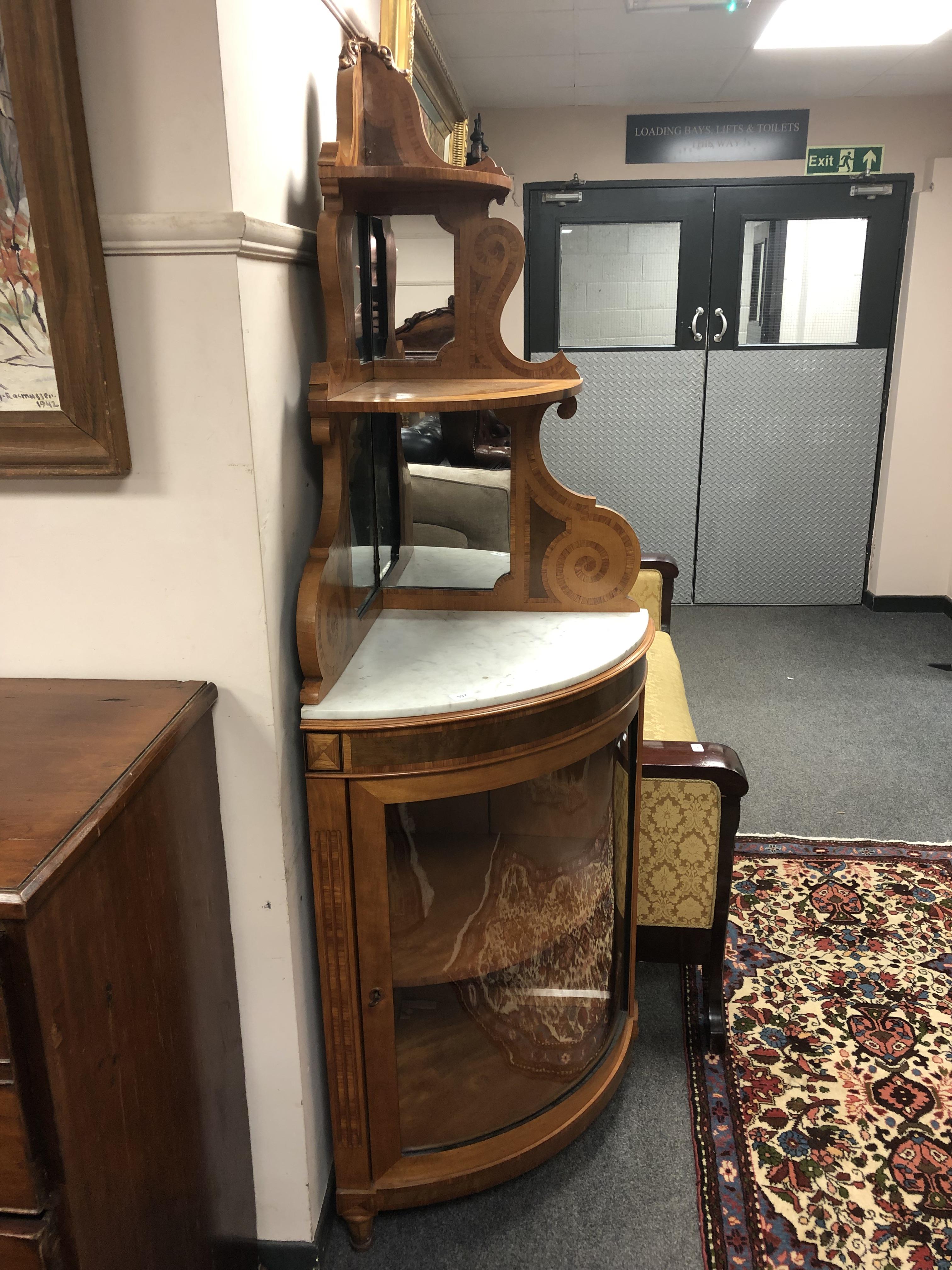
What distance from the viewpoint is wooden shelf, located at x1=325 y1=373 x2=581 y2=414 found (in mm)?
1349

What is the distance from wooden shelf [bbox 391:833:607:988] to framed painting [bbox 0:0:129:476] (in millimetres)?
738

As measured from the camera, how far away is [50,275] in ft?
3.72

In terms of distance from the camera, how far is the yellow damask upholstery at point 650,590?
3078 mm

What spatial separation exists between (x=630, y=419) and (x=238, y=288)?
380 cm

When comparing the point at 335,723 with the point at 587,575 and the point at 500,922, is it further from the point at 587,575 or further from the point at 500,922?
the point at 587,575

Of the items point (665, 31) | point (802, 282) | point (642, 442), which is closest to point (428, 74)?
point (665, 31)

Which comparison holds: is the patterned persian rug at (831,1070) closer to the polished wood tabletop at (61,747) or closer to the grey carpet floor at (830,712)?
the grey carpet floor at (830,712)

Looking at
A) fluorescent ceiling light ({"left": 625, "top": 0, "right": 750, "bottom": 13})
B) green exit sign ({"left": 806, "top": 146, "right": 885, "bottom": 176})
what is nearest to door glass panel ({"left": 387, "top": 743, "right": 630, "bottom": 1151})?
fluorescent ceiling light ({"left": 625, "top": 0, "right": 750, "bottom": 13})

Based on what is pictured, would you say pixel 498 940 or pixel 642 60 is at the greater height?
pixel 642 60

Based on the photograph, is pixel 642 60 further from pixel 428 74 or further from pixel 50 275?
pixel 50 275

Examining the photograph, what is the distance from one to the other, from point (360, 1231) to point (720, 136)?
446 centimetres

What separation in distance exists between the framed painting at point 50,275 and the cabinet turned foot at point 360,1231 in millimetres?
1252

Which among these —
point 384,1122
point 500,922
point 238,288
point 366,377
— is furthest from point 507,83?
point 384,1122

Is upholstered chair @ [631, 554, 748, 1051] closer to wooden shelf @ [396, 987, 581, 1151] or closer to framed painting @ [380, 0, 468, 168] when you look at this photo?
wooden shelf @ [396, 987, 581, 1151]
